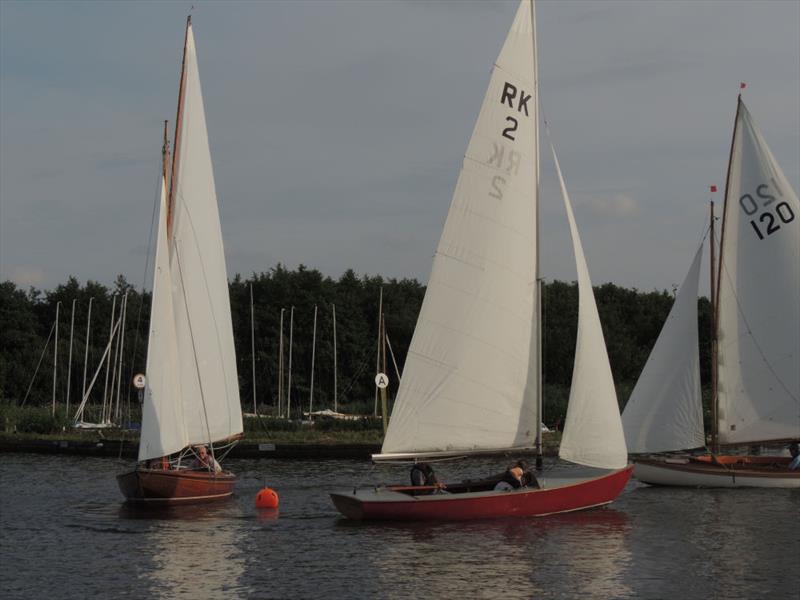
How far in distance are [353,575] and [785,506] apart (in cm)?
1978

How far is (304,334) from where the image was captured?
363 ft

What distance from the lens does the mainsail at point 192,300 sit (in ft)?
134

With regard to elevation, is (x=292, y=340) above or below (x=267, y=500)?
above

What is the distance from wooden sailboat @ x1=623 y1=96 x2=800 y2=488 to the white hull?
0.04 metres

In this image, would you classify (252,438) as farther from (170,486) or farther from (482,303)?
(482,303)

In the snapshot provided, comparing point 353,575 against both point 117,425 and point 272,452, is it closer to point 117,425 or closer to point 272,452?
point 272,452

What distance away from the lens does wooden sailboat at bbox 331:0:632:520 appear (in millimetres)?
35562

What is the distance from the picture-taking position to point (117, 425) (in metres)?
83.9

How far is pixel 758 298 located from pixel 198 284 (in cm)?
2265

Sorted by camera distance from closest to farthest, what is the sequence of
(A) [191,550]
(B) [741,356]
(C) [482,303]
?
(A) [191,550] → (C) [482,303] → (B) [741,356]

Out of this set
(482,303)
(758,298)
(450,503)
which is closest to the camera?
(450,503)

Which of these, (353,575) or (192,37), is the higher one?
(192,37)

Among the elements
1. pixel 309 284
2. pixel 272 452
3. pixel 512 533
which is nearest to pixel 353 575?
pixel 512 533

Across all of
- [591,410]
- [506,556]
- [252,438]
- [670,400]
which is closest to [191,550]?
[506,556]
